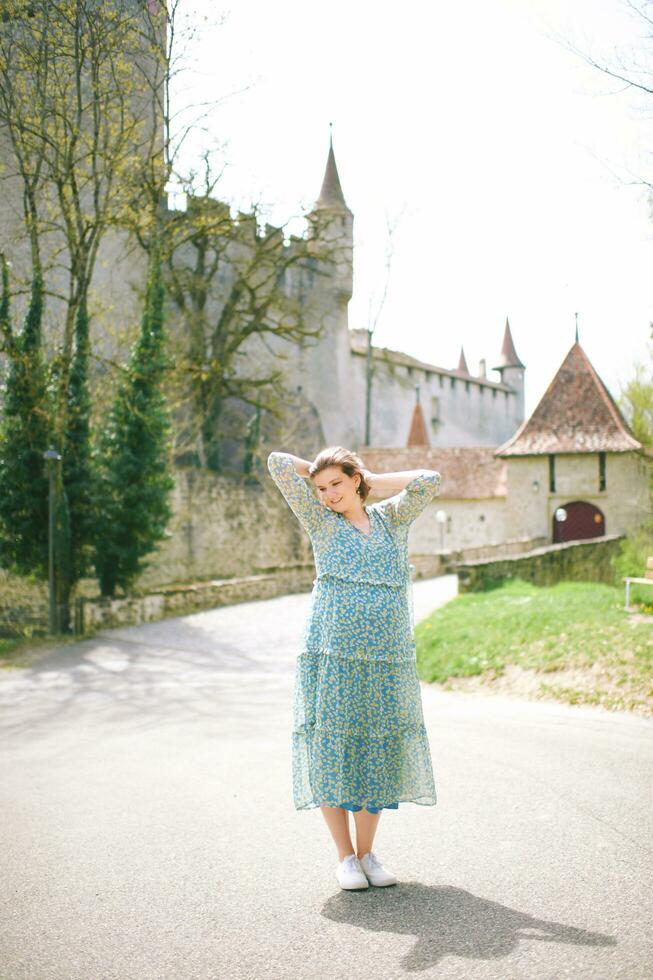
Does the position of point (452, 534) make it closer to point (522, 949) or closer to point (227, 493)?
point (227, 493)

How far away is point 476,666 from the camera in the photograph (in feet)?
31.2

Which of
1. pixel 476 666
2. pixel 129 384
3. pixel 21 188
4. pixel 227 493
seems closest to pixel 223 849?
pixel 476 666

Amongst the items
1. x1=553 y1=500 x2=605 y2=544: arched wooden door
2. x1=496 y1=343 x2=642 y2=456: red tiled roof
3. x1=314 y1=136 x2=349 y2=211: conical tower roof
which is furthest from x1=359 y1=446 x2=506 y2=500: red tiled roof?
x1=314 y1=136 x2=349 y2=211: conical tower roof

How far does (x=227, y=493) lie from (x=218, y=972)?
25.2 m

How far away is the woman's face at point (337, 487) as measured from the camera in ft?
12.3

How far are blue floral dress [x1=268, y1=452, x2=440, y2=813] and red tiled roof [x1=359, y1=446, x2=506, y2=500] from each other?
32.2m

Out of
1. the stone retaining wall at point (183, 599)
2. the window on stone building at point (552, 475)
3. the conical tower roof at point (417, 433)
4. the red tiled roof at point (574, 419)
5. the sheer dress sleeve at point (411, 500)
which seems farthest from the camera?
the conical tower roof at point (417, 433)

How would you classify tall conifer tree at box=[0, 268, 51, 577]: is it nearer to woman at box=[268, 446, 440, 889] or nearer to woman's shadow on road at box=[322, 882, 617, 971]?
woman at box=[268, 446, 440, 889]

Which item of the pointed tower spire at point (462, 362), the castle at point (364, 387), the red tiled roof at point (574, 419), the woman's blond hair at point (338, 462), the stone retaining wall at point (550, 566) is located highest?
the pointed tower spire at point (462, 362)

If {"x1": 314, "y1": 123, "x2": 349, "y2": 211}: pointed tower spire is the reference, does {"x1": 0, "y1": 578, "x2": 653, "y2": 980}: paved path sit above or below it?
below

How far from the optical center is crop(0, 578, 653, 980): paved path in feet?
9.70

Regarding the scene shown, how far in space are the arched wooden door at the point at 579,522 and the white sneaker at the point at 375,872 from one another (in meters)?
30.7

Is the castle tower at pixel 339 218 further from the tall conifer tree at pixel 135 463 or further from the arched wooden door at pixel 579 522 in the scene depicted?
the tall conifer tree at pixel 135 463

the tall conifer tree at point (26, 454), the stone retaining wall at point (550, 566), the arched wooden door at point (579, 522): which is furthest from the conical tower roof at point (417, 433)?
the tall conifer tree at point (26, 454)
